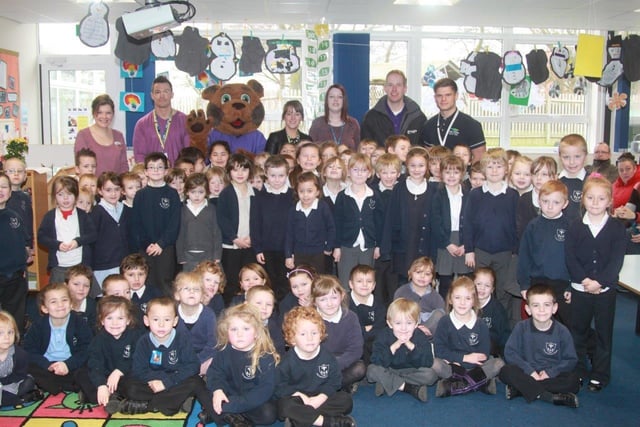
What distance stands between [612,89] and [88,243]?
6.97 metres

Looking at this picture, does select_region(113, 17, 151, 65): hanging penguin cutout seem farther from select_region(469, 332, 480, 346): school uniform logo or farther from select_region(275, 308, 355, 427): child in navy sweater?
select_region(469, 332, 480, 346): school uniform logo

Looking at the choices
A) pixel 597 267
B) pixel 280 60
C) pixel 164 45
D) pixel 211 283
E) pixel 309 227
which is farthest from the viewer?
pixel 280 60

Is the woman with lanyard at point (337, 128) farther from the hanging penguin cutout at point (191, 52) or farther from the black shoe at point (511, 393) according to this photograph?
the black shoe at point (511, 393)

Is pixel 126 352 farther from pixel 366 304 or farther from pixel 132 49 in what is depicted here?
pixel 132 49

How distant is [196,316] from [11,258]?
141 centimetres

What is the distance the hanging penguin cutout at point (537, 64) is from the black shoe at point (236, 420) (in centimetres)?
559

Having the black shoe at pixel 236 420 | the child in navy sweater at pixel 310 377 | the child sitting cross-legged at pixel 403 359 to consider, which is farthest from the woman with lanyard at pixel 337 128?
the black shoe at pixel 236 420

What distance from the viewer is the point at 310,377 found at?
10.1ft

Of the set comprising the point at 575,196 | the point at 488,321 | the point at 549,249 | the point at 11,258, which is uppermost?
the point at 575,196

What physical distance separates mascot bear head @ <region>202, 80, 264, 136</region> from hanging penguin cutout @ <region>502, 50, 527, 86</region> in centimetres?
319

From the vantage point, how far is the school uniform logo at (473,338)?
3553mm

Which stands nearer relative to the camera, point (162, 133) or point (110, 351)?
point (110, 351)

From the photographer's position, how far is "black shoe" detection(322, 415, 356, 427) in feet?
9.77

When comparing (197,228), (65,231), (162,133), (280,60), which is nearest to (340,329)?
(197,228)
